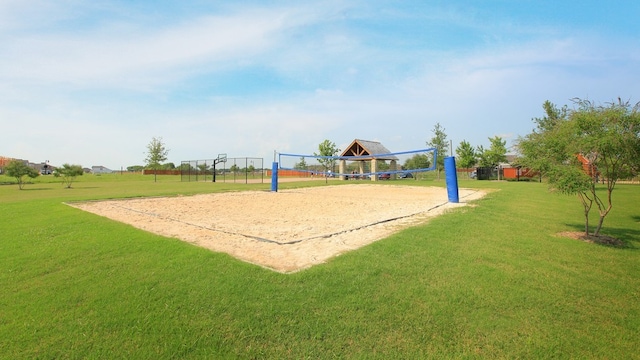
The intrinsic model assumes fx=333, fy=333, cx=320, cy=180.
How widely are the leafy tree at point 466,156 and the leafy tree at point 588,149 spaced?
4181 cm

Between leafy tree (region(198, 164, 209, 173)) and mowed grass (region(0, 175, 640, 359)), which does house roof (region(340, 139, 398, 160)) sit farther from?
mowed grass (region(0, 175, 640, 359))

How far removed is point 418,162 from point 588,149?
4192cm

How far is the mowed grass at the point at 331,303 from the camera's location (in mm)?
2754

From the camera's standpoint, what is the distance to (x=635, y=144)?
5.56 metres

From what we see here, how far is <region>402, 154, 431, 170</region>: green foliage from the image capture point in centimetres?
4391

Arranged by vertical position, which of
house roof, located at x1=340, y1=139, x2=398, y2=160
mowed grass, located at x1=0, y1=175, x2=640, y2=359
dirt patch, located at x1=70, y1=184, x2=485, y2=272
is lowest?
mowed grass, located at x1=0, y1=175, x2=640, y2=359

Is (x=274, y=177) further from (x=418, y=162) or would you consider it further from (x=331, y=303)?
(x=418, y=162)

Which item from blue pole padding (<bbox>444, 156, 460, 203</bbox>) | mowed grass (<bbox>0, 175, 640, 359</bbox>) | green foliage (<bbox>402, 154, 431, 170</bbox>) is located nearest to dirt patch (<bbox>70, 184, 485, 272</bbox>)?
mowed grass (<bbox>0, 175, 640, 359</bbox>)

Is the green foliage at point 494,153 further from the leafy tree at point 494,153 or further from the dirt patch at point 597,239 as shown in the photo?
the dirt patch at point 597,239

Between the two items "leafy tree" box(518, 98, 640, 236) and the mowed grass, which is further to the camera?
"leafy tree" box(518, 98, 640, 236)

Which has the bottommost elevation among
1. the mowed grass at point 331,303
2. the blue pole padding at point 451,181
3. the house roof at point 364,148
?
the mowed grass at point 331,303

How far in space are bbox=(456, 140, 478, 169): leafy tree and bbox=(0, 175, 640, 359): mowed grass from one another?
43071 mm

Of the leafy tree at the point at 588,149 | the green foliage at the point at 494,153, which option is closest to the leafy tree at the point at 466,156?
the green foliage at the point at 494,153

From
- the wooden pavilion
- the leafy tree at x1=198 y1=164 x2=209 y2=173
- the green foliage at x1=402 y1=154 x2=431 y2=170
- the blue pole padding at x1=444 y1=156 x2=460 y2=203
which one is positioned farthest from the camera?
the green foliage at x1=402 y1=154 x2=431 y2=170
